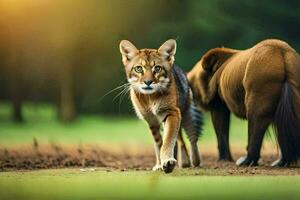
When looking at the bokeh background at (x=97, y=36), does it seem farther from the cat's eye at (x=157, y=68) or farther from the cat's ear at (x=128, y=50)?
the cat's eye at (x=157, y=68)

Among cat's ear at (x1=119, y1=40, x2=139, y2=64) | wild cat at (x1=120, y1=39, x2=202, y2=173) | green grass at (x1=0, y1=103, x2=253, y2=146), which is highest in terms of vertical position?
cat's ear at (x1=119, y1=40, x2=139, y2=64)

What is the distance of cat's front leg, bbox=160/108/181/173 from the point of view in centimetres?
645

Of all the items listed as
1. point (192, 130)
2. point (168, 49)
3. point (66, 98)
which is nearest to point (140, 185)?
point (168, 49)

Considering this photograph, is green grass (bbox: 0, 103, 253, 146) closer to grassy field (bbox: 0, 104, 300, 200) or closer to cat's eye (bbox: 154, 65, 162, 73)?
grassy field (bbox: 0, 104, 300, 200)

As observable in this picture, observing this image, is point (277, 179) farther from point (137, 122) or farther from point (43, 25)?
point (43, 25)

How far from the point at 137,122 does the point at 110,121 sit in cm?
31

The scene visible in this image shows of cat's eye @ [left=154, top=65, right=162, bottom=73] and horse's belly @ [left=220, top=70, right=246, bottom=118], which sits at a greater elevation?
cat's eye @ [left=154, top=65, right=162, bottom=73]

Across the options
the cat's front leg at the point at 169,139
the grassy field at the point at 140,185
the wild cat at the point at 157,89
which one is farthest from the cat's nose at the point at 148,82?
the grassy field at the point at 140,185

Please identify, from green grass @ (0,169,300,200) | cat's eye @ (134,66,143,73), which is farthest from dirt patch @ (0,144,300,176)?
cat's eye @ (134,66,143,73)

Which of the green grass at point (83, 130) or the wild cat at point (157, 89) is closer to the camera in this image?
the wild cat at point (157, 89)

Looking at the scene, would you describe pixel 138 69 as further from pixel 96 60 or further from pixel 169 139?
pixel 96 60

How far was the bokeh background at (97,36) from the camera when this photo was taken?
33.4 ft

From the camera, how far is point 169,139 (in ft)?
21.8

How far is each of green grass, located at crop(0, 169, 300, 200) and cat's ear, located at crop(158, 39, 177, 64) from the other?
32.0 inches
